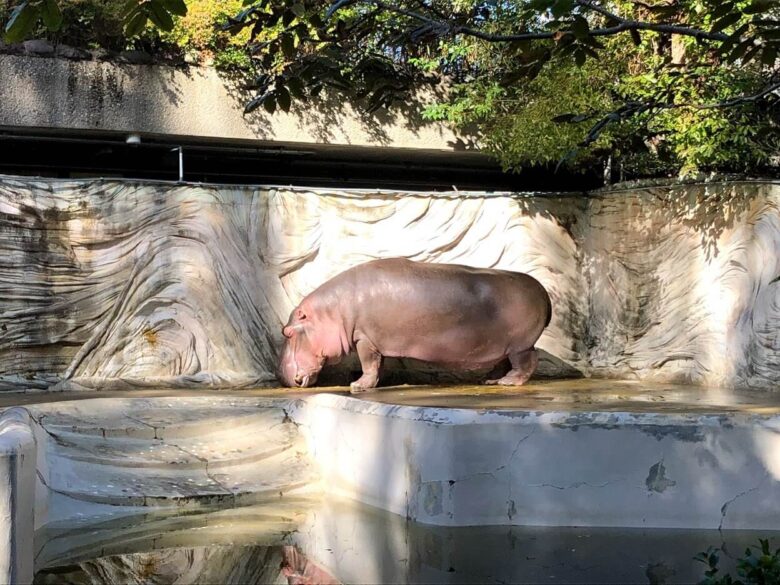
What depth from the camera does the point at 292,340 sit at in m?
8.18

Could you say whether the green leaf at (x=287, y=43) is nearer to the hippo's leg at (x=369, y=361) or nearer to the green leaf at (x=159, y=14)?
the green leaf at (x=159, y=14)

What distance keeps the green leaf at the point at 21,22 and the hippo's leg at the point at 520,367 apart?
6.51 m

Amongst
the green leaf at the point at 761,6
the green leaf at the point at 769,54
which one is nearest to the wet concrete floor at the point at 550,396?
the green leaf at the point at 769,54

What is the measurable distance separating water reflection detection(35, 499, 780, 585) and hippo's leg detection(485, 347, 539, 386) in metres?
2.72

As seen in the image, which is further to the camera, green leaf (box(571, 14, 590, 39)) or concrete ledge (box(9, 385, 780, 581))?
concrete ledge (box(9, 385, 780, 581))

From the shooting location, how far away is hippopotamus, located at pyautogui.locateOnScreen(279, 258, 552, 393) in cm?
802

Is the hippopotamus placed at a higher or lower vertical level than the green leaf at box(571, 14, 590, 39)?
lower

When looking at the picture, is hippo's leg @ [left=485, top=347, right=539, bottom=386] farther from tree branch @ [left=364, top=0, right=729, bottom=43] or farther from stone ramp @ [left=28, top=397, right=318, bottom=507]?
tree branch @ [left=364, top=0, right=729, bottom=43]

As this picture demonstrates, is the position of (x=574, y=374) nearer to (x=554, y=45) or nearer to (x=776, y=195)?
(x=776, y=195)

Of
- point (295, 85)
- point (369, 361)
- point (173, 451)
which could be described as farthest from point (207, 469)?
point (295, 85)

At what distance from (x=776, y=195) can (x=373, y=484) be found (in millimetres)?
4416

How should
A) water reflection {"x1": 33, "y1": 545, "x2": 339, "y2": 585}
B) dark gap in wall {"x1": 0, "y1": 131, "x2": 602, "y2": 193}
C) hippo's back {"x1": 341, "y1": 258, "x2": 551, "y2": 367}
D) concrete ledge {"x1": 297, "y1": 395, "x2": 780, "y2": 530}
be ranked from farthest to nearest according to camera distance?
dark gap in wall {"x1": 0, "y1": 131, "x2": 602, "y2": 193} < hippo's back {"x1": 341, "y1": 258, "x2": 551, "y2": 367} < concrete ledge {"x1": 297, "y1": 395, "x2": 780, "y2": 530} < water reflection {"x1": 33, "y1": 545, "x2": 339, "y2": 585}

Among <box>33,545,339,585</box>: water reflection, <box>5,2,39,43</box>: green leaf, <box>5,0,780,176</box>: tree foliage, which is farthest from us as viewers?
→ <box>5,0,780,176</box>: tree foliage

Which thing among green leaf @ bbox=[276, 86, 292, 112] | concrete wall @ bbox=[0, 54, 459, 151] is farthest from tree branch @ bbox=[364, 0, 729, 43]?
concrete wall @ bbox=[0, 54, 459, 151]
